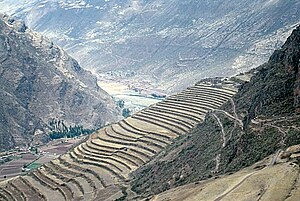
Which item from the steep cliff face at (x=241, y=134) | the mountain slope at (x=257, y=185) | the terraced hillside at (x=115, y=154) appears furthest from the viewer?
the terraced hillside at (x=115, y=154)

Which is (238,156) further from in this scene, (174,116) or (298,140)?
(174,116)

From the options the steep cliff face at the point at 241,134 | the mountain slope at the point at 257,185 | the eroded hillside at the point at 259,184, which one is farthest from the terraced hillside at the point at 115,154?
the mountain slope at the point at 257,185

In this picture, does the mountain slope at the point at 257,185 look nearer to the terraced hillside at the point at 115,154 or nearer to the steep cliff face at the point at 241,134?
the steep cliff face at the point at 241,134

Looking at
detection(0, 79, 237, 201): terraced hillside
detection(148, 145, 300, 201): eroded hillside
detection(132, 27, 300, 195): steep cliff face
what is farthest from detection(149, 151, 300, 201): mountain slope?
detection(0, 79, 237, 201): terraced hillside

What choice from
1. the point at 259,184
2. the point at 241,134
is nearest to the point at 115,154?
the point at 241,134

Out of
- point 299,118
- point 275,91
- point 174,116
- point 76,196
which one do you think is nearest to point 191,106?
point 174,116

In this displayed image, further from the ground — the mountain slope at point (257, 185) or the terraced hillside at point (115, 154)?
the terraced hillside at point (115, 154)
